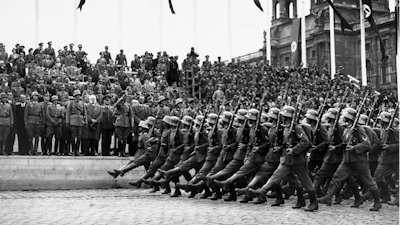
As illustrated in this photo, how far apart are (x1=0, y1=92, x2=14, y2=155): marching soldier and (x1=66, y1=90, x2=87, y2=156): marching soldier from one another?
62.5 inches

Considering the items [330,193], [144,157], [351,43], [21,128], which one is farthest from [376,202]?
[351,43]

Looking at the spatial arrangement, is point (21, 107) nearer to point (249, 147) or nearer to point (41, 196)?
point (41, 196)

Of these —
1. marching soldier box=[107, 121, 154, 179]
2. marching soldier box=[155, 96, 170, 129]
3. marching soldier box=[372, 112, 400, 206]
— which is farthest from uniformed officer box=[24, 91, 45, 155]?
marching soldier box=[372, 112, 400, 206]

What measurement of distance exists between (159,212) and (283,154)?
2.56 m

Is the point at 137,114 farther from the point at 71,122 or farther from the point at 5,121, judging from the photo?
the point at 5,121

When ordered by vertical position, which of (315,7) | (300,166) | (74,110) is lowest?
(300,166)

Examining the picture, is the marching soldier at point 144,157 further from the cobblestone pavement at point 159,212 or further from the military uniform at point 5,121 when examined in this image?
the military uniform at point 5,121

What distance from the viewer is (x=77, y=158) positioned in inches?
639

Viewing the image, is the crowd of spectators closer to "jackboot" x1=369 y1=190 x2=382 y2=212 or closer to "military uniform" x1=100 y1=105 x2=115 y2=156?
"military uniform" x1=100 y1=105 x2=115 y2=156

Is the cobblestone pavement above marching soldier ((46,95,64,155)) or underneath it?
underneath

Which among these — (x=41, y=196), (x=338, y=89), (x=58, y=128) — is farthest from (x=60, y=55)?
(x=338, y=89)

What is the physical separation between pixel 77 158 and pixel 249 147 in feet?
18.8

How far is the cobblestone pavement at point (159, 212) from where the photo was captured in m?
9.26

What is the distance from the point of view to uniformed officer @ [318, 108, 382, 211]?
11.0 meters
